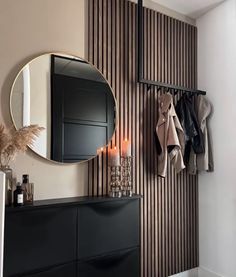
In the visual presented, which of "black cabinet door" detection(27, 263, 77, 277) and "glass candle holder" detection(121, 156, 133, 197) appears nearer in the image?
"black cabinet door" detection(27, 263, 77, 277)

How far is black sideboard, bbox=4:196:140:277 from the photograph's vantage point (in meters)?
1.67

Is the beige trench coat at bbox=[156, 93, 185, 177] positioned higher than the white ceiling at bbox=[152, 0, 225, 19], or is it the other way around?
the white ceiling at bbox=[152, 0, 225, 19]

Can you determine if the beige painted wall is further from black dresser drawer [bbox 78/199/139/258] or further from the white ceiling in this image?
the white ceiling

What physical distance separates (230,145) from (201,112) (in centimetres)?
45

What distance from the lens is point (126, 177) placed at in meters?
2.23

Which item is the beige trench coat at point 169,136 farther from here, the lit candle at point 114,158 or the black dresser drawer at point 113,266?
the black dresser drawer at point 113,266

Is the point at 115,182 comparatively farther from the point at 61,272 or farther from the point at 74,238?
the point at 61,272

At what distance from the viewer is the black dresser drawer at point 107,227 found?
1.93 metres

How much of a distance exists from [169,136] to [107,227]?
981mm

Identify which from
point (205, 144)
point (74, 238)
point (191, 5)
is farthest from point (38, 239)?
point (191, 5)

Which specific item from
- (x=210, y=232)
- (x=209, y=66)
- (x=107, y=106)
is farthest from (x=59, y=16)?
(x=210, y=232)

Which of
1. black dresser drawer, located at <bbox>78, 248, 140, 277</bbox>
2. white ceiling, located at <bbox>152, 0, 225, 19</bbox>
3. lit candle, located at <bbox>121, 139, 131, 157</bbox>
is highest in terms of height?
white ceiling, located at <bbox>152, 0, 225, 19</bbox>

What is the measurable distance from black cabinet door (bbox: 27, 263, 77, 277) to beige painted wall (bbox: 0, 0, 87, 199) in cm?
51

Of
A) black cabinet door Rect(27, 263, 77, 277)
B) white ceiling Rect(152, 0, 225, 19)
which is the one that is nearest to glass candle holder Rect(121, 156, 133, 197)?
black cabinet door Rect(27, 263, 77, 277)
